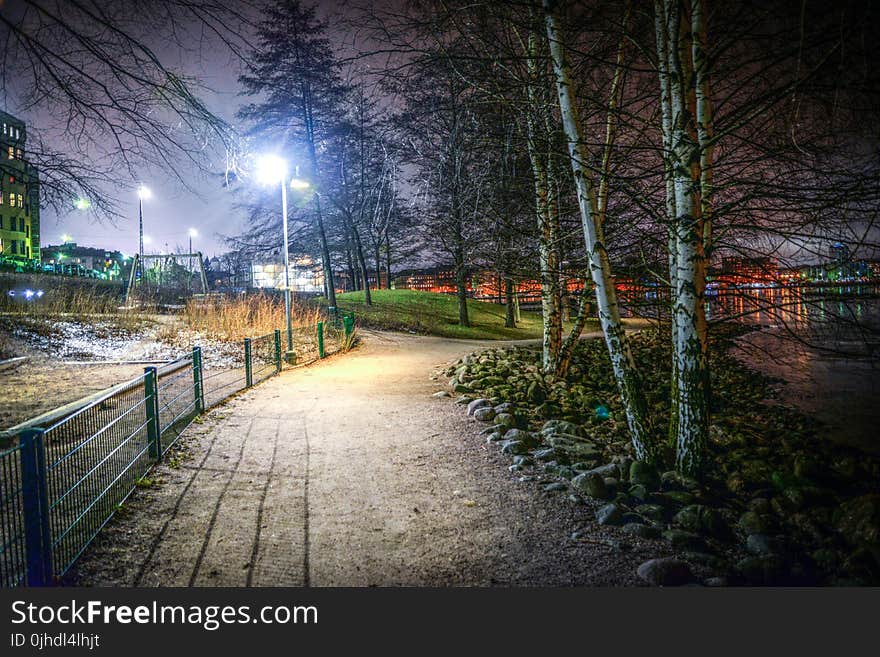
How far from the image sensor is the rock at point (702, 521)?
3824 millimetres

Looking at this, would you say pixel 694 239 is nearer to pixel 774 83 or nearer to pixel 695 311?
pixel 695 311

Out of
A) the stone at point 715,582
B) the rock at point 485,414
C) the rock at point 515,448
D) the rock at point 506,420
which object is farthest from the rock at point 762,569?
the rock at point 485,414

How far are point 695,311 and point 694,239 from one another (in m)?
0.66

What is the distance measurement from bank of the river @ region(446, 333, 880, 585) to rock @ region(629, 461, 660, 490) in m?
0.01

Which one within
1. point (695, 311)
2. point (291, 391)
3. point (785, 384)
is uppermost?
point (695, 311)

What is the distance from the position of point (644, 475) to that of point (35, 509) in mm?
4826

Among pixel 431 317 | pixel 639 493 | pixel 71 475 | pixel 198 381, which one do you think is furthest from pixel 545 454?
pixel 431 317

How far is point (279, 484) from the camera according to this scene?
485 cm

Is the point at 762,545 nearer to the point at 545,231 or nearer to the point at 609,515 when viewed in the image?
the point at 609,515

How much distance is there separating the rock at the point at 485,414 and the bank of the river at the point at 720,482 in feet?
0.05

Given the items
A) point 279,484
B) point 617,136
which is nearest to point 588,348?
point 617,136

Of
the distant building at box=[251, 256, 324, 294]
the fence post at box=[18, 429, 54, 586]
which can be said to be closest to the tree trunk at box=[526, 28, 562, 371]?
the fence post at box=[18, 429, 54, 586]

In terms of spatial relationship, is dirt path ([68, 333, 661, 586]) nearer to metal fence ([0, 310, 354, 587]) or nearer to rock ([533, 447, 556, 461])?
metal fence ([0, 310, 354, 587])

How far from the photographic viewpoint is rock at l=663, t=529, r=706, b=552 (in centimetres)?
351
